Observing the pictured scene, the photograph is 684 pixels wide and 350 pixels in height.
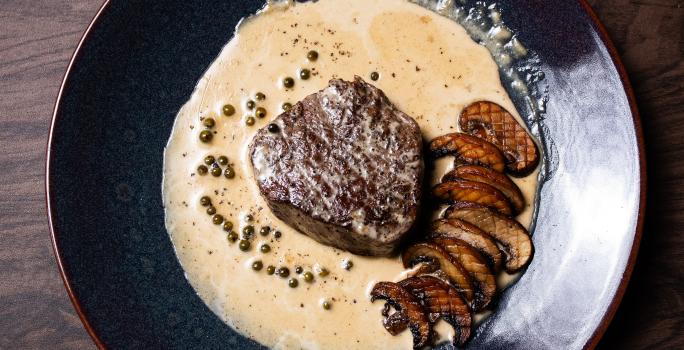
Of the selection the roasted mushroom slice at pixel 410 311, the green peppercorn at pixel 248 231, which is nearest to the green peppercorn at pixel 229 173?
the green peppercorn at pixel 248 231

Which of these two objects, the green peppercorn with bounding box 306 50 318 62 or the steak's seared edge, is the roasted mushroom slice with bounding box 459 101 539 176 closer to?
the steak's seared edge

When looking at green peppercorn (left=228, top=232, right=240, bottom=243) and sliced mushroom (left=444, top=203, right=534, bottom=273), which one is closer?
sliced mushroom (left=444, top=203, right=534, bottom=273)

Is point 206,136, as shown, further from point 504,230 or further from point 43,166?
point 504,230

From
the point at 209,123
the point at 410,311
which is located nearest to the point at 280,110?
the point at 209,123

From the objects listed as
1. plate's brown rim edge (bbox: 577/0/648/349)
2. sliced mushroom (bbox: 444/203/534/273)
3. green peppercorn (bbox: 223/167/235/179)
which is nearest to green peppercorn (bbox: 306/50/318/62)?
green peppercorn (bbox: 223/167/235/179)

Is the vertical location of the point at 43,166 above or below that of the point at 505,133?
below

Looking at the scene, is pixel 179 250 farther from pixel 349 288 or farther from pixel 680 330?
pixel 680 330

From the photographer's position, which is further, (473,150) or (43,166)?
(43,166)
